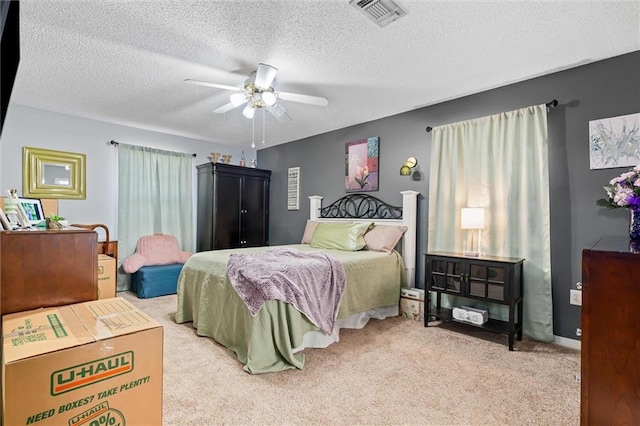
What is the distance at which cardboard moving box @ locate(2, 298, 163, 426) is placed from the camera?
33.0 inches

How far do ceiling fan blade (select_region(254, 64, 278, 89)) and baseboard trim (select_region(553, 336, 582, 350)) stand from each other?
10.9 feet

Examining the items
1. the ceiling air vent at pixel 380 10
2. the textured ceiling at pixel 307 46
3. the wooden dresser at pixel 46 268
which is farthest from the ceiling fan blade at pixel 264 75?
the wooden dresser at pixel 46 268

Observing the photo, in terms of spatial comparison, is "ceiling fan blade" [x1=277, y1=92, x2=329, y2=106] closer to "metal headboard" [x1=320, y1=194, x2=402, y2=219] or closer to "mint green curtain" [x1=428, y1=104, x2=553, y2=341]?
"mint green curtain" [x1=428, y1=104, x2=553, y2=341]

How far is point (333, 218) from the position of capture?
4.73 meters

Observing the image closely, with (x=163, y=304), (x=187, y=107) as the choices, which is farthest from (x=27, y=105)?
(x=163, y=304)

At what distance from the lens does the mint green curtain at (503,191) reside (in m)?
2.84

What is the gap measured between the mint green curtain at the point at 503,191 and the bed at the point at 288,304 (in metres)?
0.41

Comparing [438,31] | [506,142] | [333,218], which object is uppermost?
[438,31]

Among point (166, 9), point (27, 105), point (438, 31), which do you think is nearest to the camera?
point (166, 9)

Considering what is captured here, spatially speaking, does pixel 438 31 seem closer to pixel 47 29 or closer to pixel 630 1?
pixel 630 1

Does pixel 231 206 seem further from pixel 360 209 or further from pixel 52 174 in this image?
pixel 52 174

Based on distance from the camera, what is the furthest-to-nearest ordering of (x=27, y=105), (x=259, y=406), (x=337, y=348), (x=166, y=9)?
(x=27, y=105) < (x=337, y=348) < (x=166, y=9) < (x=259, y=406)

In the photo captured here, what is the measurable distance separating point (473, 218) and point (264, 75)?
2.29 meters

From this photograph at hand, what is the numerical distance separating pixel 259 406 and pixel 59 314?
1.16 metres
